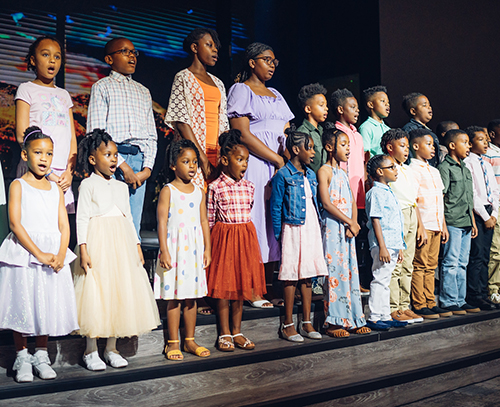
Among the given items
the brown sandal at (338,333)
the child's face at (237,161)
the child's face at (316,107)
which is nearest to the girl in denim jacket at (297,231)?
the brown sandal at (338,333)

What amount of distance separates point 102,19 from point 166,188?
3396 millimetres

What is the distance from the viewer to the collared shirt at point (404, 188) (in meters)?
3.72

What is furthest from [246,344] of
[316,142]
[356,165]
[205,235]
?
[356,165]

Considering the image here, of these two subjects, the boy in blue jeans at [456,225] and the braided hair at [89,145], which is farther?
the boy in blue jeans at [456,225]

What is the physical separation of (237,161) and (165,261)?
2.38 ft

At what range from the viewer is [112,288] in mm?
2545

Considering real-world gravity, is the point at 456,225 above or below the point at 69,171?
below

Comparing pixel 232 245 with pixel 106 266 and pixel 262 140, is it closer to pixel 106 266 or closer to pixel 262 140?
pixel 106 266

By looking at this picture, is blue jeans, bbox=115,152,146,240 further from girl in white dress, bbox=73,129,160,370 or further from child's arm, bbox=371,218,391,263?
child's arm, bbox=371,218,391,263

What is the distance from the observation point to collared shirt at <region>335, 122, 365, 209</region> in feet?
12.3

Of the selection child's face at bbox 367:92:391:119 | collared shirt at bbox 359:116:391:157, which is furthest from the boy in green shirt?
child's face at bbox 367:92:391:119

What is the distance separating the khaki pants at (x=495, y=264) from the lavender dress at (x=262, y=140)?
2.19m

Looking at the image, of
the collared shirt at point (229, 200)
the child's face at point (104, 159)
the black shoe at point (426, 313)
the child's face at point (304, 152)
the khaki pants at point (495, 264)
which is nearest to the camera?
the child's face at point (104, 159)

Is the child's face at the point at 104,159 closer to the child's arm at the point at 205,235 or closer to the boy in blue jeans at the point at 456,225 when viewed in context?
the child's arm at the point at 205,235
